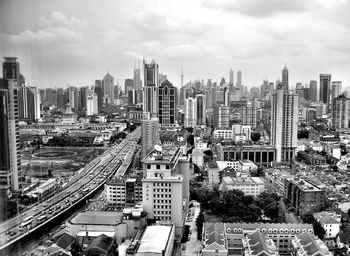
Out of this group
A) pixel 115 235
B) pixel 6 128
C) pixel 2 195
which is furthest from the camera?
pixel 115 235

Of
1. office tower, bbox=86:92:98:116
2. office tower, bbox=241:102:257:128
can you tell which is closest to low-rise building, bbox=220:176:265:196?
office tower, bbox=241:102:257:128

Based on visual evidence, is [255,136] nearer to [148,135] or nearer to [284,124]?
[284,124]

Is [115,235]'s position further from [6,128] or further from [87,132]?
[87,132]

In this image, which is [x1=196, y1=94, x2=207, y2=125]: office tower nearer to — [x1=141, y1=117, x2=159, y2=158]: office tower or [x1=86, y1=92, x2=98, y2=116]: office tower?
[x1=86, y1=92, x2=98, y2=116]: office tower

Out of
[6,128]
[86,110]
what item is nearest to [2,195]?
[6,128]

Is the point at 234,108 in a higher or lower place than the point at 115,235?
higher

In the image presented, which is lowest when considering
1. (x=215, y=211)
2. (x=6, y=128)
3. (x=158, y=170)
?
(x=215, y=211)
